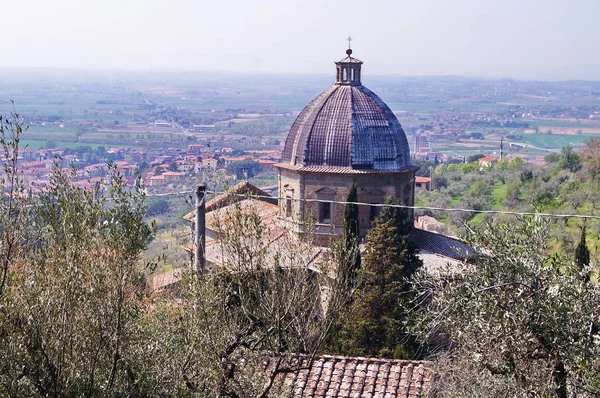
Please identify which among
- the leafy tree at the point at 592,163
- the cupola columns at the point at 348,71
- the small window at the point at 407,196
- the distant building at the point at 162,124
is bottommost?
the distant building at the point at 162,124

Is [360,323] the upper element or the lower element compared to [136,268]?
lower

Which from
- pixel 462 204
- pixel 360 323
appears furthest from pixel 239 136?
pixel 360 323

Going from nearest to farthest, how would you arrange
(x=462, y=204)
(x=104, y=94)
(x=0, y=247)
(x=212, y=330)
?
(x=0, y=247), (x=212, y=330), (x=462, y=204), (x=104, y=94)

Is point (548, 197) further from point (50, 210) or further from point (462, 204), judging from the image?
point (50, 210)

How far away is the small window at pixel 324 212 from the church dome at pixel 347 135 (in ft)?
3.98

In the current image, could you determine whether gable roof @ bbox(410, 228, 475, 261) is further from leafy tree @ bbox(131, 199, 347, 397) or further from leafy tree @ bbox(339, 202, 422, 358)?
leafy tree @ bbox(131, 199, 347, 397)

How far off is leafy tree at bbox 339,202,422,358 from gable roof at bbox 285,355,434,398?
14.3ft

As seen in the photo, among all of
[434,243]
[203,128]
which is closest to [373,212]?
[434,243]

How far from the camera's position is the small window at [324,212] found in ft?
83.8

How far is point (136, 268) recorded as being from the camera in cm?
923

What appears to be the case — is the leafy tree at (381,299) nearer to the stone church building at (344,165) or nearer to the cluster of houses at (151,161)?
the stone church building at (344,165)

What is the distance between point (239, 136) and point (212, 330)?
9816 centimetres

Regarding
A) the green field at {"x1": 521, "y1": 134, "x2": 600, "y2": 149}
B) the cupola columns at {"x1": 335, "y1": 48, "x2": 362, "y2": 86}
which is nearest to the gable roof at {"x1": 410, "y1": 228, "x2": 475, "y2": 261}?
the cupola columns at {"x1": 335, "y1": 48, "x2": 362, "y2": 86}

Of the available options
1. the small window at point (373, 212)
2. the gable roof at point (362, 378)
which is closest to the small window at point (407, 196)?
the small window at point (373, 212)
